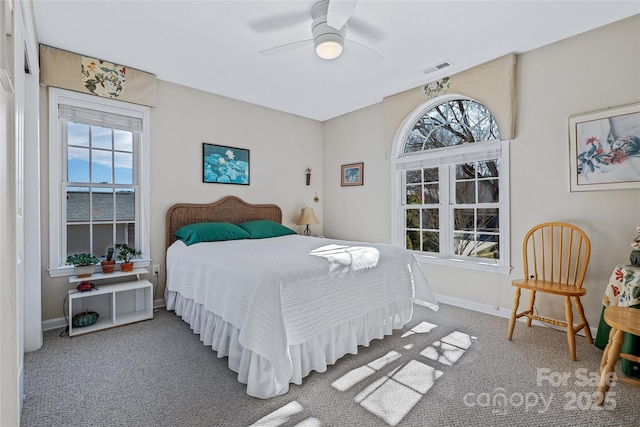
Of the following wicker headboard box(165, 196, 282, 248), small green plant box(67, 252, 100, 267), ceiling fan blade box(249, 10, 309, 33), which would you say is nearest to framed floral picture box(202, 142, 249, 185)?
wicker headboard box(165, 196, 282, 248)

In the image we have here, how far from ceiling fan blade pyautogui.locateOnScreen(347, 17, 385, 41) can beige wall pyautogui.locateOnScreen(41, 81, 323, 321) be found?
6.92 ft

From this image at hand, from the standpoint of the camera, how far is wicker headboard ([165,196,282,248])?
3616 millimetres

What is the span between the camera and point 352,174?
4.73m

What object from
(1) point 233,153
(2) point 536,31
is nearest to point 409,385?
(2) point 536,31

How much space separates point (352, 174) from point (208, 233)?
231 cm

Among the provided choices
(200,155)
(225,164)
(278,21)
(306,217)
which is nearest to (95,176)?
(200,155)

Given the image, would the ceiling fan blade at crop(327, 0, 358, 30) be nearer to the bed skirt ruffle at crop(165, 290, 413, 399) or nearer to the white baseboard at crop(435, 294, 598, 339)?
the bed skirt ruffle at crop(165, 290, 413, 399)

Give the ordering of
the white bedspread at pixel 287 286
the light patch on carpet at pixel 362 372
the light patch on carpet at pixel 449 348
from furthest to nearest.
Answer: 1. the light patch on carpet at pixel 449 348
2. the light patch on carpet at pixel 362 372
3. the white bedspread at pixel 287 286

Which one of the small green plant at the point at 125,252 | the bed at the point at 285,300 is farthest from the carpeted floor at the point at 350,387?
the small green plant at the point at 125,252

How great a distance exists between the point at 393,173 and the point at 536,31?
2008 mm

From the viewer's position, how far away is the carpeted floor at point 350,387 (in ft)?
5.53

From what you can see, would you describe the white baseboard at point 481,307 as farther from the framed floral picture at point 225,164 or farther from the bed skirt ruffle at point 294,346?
the framed floral picture at point 225,164

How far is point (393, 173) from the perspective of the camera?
13.7 ft

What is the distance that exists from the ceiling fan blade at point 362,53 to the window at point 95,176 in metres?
2.38
